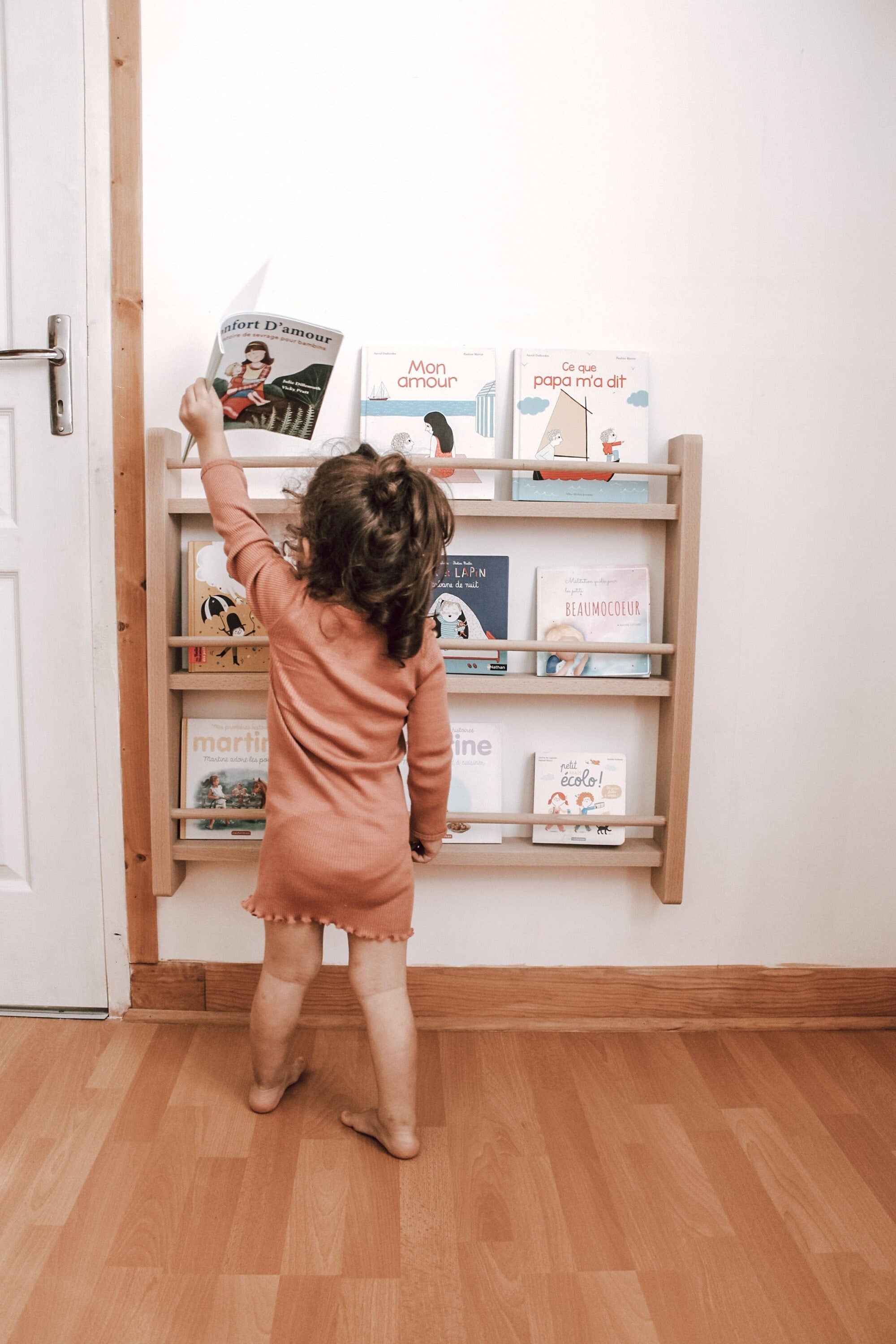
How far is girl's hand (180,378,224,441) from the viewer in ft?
4.57

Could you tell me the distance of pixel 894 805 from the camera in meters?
1.79

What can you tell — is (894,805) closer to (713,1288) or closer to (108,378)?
(713,1288)

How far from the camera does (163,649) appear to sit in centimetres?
160

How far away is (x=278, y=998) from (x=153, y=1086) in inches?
12.8

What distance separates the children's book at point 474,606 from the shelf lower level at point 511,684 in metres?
0.03

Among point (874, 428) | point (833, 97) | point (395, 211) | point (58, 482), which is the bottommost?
point (58, 482)

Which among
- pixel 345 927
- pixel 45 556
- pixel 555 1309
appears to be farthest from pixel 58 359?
pixel 555 1309

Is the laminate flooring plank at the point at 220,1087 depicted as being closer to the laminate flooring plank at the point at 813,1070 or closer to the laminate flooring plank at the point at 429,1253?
the laminate flooring plank at the point at 429,1253

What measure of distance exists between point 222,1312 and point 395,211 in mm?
1688

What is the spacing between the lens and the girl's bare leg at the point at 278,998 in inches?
55.3

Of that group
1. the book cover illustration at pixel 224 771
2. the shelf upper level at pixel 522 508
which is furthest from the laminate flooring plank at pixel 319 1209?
the shelf upper level at pixel 522 508

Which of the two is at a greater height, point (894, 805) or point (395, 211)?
point (395, 211)

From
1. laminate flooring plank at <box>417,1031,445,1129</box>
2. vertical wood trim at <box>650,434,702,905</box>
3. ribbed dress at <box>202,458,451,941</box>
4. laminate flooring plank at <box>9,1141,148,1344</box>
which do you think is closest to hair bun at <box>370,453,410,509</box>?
ribbed dress at <box>202,458,451,941</box>

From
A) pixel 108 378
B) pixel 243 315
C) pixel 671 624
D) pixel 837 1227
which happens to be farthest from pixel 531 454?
pixel 837 1227
